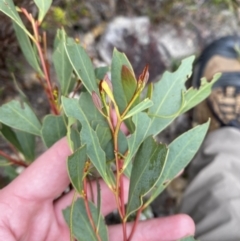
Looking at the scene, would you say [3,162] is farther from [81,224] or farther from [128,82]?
[128,82]

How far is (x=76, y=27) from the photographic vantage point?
1.54m

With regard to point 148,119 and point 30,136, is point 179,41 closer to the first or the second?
point 30,136

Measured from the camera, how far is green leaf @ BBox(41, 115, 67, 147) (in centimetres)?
77

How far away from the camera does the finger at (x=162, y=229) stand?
37.7 inches

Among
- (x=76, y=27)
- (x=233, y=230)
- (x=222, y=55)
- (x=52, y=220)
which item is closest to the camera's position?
(x=52, y=220)

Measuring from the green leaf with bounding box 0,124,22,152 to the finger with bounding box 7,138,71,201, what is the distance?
0.11 m

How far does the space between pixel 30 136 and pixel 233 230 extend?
26.0 inches

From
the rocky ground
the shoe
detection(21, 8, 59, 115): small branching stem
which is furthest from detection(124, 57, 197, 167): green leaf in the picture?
the shoe

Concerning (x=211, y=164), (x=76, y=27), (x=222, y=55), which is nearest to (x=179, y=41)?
(x=222, y=55)

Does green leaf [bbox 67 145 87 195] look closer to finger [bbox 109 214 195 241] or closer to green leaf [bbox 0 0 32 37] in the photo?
green leaf [bbox 0 0 32 37]

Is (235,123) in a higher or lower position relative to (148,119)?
lower

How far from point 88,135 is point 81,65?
0.12 m

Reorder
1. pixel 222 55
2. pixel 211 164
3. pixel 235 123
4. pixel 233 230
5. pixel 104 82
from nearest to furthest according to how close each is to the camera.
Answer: pixel 104 82 → pixel 233 230 → pixel 211 164 → pixel 235 123 → pixel 222 55

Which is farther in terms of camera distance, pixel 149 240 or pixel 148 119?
pixel 149 240
